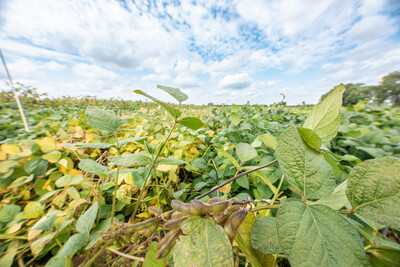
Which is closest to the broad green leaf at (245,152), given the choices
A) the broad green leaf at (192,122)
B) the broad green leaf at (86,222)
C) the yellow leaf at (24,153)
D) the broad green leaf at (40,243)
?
the broad green leaf at (192,122)

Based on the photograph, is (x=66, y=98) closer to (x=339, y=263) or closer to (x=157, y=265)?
(x=157, y=265)

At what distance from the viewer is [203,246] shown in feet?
0.76

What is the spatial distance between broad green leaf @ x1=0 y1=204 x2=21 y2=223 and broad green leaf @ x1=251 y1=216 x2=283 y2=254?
3.52 ft

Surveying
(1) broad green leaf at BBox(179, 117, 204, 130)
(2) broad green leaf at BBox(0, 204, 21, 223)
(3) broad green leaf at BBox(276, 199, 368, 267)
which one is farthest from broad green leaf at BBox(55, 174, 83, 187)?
(3) broad green leaf at BBox(276, 199, 368, 267)

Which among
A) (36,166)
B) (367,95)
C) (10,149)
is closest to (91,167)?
(36,166)

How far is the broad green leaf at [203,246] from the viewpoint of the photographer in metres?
0.22

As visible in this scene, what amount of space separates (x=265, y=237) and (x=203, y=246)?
122 mm

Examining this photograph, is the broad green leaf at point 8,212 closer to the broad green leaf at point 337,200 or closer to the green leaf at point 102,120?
the green leaf at point 102,120

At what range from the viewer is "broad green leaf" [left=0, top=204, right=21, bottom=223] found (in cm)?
68

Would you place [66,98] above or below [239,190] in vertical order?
above

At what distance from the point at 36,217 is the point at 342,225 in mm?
1100

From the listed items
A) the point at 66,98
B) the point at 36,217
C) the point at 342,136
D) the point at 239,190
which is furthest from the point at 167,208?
the point at 66,98

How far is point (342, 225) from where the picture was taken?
22 cm

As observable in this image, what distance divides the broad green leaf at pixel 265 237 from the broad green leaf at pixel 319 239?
0.16 feet
